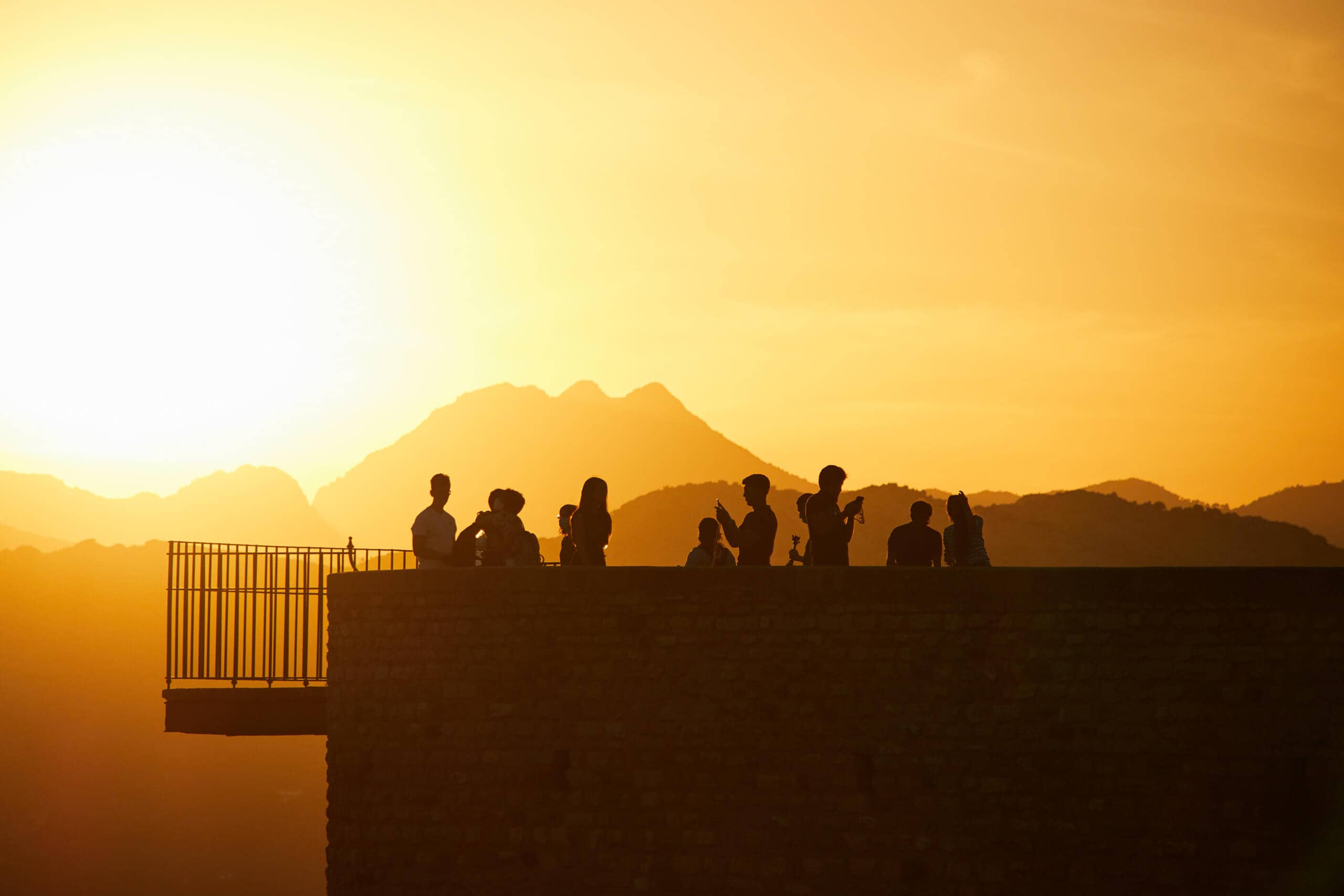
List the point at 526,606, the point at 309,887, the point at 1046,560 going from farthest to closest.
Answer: the point at 309,887, the point at 1046,560, the point at 526,606

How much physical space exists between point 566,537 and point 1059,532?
100902 millimetres

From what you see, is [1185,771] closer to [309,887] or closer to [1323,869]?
[1323,869]

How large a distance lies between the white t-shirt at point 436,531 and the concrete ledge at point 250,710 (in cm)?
384

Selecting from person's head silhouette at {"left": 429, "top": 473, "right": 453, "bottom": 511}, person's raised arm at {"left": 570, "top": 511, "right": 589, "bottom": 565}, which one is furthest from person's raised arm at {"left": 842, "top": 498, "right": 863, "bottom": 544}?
person's head silhouette at {"left": 429, "top": 473, "right": 453, "bottom": 511}

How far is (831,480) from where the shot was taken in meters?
13.7

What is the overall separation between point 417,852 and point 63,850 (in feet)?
373

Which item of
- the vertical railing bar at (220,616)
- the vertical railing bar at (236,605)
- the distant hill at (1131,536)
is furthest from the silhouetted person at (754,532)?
the distant hill at (1131,536)

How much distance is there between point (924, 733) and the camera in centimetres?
1319

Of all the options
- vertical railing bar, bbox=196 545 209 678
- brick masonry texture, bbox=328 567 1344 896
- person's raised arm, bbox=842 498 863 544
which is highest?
person's raised arm, bbox=842 498 863 544

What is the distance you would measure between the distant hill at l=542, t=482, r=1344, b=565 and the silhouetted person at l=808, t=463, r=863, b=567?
Result: 8785cm

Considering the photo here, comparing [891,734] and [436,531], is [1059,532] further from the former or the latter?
[436,531]

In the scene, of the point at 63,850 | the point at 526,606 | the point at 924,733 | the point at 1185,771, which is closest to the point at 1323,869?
the point at 1185,771

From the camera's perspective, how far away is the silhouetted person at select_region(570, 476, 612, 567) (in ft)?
45.5

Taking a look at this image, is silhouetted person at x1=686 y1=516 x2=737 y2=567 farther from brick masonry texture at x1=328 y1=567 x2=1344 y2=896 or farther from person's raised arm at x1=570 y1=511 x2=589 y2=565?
person's raised arm at x1=570 y1=511 x2=589 y2=565
